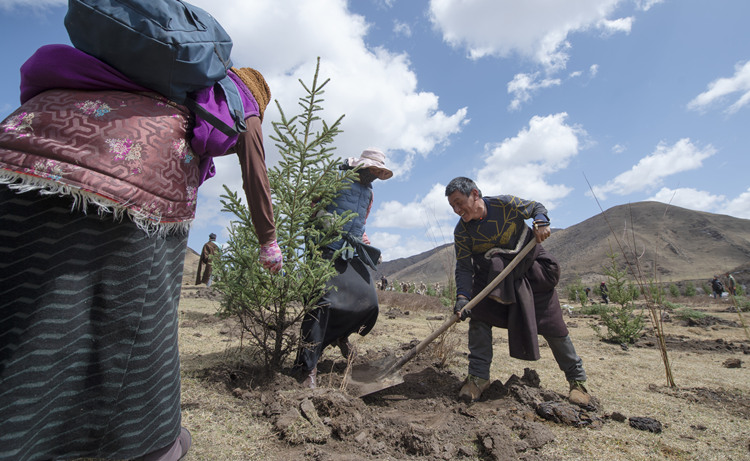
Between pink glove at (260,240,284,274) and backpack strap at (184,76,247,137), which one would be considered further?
pink glove at (260,240,284,274)

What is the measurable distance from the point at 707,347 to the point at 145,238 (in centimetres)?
730

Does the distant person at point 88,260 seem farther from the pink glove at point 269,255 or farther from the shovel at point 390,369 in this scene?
the shovel at point 390,369

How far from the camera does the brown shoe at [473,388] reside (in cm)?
283

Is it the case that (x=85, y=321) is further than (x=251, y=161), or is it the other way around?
(x=251, y=161)

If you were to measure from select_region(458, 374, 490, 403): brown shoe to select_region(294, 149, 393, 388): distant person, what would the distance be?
2.95 feet

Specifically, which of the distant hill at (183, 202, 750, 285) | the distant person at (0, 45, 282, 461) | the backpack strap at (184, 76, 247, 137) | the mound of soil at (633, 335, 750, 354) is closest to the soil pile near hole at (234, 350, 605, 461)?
the distant person at (0, 45, 282, 461)

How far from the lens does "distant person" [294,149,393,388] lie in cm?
288

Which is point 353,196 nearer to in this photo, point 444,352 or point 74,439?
point 444,352

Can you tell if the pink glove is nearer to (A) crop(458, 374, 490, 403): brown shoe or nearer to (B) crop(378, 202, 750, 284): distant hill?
(A) crop(458, 374, 490, 403): brown shoe

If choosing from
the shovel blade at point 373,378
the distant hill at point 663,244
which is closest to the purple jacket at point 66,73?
the shovel blade at point 373,378

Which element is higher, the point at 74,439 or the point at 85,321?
the point at 85,321

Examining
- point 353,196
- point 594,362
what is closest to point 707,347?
point 594,362

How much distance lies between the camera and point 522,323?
2.98 metres

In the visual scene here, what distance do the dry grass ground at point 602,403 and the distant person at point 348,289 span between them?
1.09 feet
